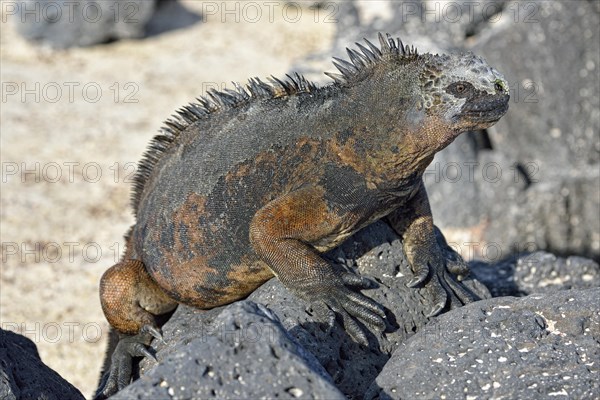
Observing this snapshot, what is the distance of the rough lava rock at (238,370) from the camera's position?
248 cm

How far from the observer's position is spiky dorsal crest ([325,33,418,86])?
10.9 ft

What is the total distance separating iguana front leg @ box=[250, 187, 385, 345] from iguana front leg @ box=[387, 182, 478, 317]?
0.35 metres

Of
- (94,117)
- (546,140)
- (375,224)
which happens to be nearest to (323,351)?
(375,224)

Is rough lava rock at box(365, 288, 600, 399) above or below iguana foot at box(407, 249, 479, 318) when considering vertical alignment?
above

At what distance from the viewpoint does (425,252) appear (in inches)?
142

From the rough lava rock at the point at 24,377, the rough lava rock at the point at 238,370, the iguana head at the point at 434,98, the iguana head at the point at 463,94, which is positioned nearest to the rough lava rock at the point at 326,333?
the rough lava rock at the point at 238,370

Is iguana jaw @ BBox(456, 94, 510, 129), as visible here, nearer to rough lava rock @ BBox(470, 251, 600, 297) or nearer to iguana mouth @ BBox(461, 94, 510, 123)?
iguana mouth @ BBox(461, 94, 510, 123)

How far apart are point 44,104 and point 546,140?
18.0 ft

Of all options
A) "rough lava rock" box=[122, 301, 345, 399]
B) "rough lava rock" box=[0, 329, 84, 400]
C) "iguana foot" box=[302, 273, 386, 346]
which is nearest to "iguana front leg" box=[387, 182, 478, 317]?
"iguana foot" box=[302, 273, 386, 346]

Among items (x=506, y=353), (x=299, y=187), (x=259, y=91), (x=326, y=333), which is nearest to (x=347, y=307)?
(x=326, y=333)

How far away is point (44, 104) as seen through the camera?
9.76 m

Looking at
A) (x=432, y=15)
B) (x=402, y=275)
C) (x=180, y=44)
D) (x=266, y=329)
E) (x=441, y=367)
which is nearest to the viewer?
(x=266, y=329)

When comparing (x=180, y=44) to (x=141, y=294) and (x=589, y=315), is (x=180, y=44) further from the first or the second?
(x=589, y=315)

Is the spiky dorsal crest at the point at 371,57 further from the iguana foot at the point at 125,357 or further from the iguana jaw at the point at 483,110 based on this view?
the iguana foot at the point at 125,357
